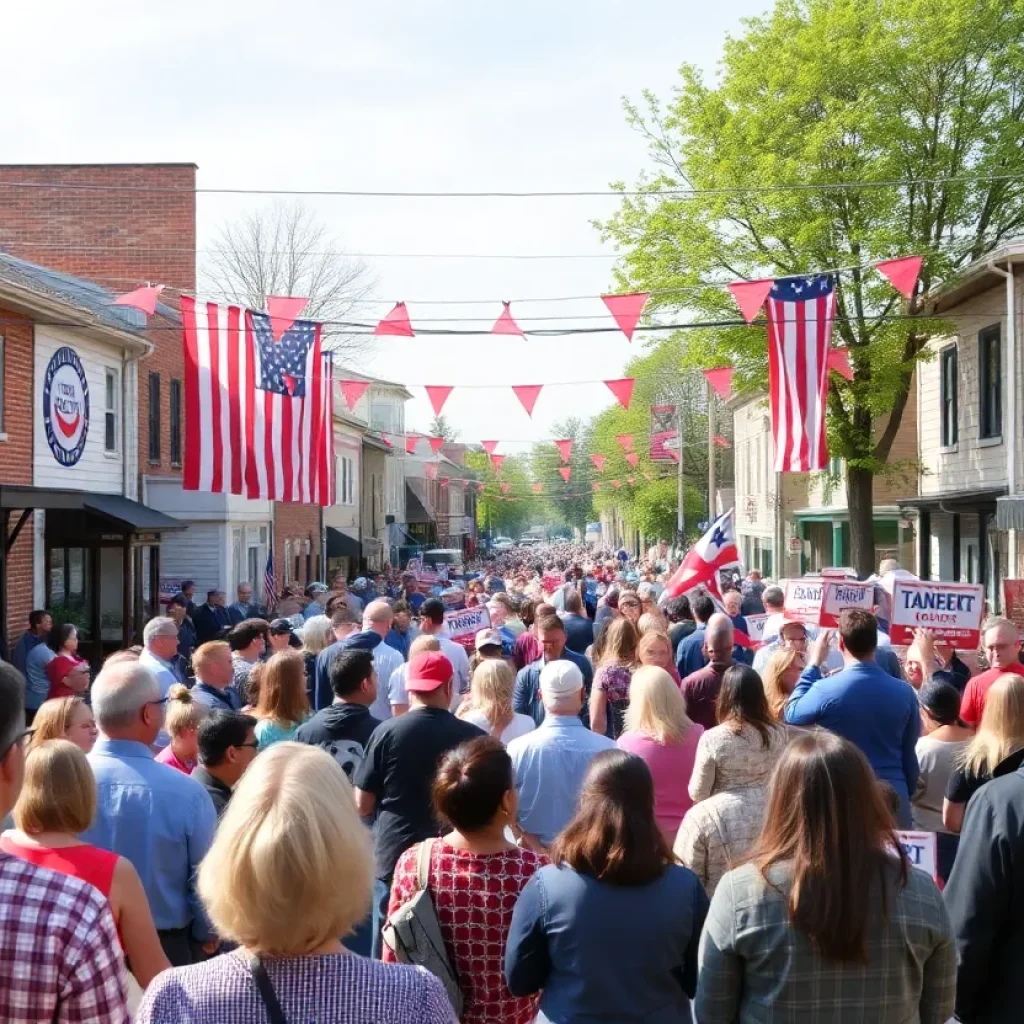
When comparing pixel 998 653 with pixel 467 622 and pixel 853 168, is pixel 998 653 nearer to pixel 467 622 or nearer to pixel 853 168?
pixel 467 622

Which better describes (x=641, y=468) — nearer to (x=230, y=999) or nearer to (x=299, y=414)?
(x=299, y=414)

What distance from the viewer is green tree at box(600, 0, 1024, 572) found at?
2381 centimetres

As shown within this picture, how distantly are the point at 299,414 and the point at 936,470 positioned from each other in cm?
1380

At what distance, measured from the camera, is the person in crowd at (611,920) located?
3654 mm

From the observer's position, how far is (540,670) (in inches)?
357

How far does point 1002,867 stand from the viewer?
3.63 metres

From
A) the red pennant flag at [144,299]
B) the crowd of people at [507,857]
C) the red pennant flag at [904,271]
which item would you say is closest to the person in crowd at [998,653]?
the crowd of people at [507,857]

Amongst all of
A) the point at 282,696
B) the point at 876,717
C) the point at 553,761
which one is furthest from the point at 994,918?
the point at 282,696

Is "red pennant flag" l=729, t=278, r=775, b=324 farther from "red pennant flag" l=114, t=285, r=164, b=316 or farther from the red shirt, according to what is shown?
the red shirt

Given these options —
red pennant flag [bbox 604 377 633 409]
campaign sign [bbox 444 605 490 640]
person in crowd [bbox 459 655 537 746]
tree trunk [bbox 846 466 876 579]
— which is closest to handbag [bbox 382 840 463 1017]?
person in crowd [bbox 459 655 537 746]

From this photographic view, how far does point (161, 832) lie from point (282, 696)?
2217mm

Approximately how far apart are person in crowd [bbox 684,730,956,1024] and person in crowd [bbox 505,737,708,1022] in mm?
400

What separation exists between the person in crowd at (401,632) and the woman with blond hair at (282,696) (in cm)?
436

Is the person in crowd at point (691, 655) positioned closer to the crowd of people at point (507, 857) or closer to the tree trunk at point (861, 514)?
the crowd of people at point (507, 857)
